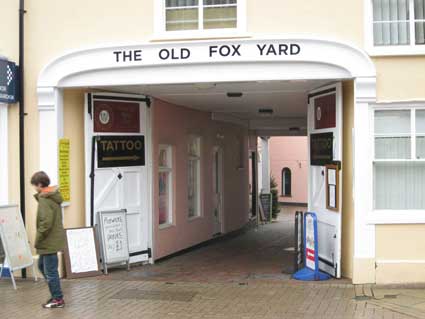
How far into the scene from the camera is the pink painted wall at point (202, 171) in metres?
12.5

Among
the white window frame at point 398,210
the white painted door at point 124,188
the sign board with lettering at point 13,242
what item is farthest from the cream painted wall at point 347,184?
the sign board with lettering at point 13,242

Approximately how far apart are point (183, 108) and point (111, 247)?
412 centimetres

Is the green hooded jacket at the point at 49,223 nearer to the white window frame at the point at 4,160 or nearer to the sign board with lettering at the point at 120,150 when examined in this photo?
the white window frame at the point at 4,160

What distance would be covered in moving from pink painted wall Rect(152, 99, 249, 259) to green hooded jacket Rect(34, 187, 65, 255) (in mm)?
3957

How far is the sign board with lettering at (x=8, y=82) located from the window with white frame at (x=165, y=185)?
3416 mm

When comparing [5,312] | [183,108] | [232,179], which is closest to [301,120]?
[232,179]

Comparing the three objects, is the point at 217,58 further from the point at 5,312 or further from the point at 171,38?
the point at 5,312

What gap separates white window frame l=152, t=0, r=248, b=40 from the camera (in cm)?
983

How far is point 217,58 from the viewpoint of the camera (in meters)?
9.70

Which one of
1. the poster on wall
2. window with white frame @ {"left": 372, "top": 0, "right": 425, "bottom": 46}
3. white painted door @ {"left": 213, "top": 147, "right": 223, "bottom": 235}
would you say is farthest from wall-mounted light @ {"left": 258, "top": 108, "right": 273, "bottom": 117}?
window with white frame @ {"left": 372, "top": 0, "right": 425, "bottom": 46}

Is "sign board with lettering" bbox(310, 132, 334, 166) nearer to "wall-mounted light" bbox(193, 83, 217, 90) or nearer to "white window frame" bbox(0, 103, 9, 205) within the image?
"wall-mounted light" bbox(193, 83, 217, 90)

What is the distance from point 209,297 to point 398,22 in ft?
16.5

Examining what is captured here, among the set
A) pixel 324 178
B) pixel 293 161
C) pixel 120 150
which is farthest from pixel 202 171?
pixel 293 161

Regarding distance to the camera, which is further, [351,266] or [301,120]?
[301,120]
